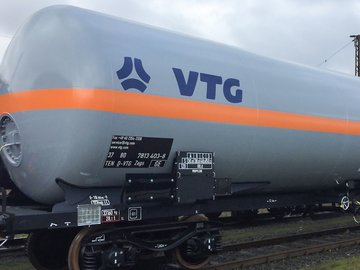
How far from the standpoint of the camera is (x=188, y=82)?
19.7ft

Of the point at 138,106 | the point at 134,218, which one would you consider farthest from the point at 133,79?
the point at 134,218

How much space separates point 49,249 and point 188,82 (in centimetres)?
297

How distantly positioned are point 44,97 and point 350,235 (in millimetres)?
8528

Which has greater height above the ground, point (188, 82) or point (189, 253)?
point (188, 82)

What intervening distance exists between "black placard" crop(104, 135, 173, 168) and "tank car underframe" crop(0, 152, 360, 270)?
193 millimetres

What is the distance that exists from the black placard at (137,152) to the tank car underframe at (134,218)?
0.63ft

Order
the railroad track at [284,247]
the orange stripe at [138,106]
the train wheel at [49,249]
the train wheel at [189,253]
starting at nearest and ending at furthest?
the orange stripe at [138,106], the train wheel at [49,249], the train wheel at [189,253], the railroad track at [284,247]

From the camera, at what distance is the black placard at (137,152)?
213 inches

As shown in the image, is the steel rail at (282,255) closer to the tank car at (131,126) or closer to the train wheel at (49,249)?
the tank car at (131,126)

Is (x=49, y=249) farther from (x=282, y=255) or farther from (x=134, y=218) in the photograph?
(x=282, y=255)

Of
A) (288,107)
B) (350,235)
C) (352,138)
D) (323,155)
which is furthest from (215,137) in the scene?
(350,235)

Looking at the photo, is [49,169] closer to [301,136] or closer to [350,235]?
[301,136]

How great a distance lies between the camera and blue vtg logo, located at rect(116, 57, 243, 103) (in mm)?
5406

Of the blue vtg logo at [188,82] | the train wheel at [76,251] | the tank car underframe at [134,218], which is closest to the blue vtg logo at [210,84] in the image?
→ the blue vtg logo at [188,82]
